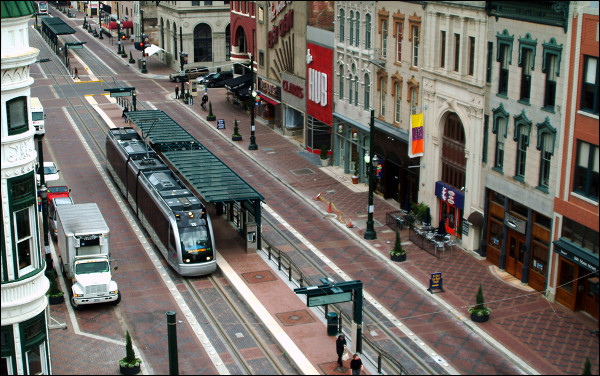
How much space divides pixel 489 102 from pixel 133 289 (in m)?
20.6

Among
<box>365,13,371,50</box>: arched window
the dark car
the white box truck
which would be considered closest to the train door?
<box>365,13,371,50</box>: arched window

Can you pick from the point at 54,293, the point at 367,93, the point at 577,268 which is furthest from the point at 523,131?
the point at 54,293

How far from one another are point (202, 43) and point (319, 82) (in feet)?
151

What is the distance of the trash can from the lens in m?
36.7

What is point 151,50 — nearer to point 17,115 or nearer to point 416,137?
point 416,137

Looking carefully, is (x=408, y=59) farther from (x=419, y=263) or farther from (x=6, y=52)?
(x=6, y=52)

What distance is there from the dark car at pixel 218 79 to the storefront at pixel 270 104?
49.4 feet

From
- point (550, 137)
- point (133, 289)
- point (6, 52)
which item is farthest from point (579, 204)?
point (6, 52)

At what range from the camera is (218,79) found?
99.1 m

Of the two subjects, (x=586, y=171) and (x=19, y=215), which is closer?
(x=19, y=215)

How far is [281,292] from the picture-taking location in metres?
42.0

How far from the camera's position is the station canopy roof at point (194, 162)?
4625cm

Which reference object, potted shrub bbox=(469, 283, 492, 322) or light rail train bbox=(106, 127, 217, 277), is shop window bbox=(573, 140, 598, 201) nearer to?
potted shrub bbox=(469, 283, 492, 322)

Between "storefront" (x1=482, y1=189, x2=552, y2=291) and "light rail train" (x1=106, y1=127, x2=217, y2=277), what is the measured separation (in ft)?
48.1
